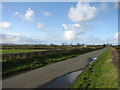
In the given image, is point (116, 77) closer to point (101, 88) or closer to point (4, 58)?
point (101, 88)

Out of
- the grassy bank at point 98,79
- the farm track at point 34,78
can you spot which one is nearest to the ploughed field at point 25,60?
the farm track at point 34,78

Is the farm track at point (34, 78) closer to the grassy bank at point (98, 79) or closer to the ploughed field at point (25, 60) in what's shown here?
the ploughed field at point (25, 60)

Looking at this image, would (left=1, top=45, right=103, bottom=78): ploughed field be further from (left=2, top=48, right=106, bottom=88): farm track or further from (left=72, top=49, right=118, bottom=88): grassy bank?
(left=72, top=49, right=118, bottom=88): grassy bank

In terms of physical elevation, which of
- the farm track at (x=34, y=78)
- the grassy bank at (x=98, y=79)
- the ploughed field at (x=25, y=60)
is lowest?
the grassy bank at (x=98, y=79)

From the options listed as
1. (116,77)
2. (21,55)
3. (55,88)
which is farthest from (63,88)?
(21,55)

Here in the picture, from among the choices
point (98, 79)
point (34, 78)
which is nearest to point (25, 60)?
point (34, 78)

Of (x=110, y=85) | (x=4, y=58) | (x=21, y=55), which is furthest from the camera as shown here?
(x=21, y=55)

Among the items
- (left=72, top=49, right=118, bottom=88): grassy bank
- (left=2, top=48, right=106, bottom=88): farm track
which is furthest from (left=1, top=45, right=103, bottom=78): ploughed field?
(left=72, top=49, right=118, bottom=88): grassy bank

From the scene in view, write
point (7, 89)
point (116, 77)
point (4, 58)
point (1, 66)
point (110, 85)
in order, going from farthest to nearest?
point (4, 58) → point (1, 66) → point (116, 77) → point (110, 85) → point (7, 89)

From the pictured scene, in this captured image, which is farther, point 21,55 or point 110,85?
point 21,55

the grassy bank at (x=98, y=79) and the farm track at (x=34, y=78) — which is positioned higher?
the farm track at (x=34, y=78)

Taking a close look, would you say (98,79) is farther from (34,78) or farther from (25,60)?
(25,60)

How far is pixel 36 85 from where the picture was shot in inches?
373

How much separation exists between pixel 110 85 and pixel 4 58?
13.9 metres
